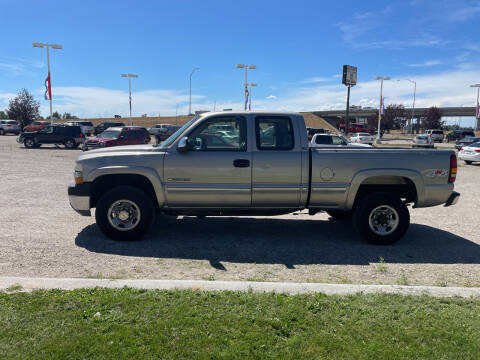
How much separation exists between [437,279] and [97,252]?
4501mm

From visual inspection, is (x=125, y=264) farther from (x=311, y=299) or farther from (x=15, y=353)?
(x=311, y=299)

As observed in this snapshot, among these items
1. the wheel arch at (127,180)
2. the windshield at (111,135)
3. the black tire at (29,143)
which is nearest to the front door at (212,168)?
the wheel arch at (127,180)

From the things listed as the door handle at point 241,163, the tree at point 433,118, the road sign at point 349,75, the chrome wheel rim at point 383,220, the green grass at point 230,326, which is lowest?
the green grass at point 230,326

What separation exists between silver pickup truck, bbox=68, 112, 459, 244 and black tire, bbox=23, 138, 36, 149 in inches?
998

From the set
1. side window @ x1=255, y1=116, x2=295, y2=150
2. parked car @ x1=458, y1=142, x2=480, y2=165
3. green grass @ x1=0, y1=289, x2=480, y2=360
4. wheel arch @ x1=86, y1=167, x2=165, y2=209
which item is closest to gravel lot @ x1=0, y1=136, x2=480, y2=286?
wheel arch @ x1=86, y1=167, x2=165, y2=209

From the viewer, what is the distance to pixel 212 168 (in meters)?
5.70

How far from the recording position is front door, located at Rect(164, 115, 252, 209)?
570 centimetres

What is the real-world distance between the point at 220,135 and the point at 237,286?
2536 mm

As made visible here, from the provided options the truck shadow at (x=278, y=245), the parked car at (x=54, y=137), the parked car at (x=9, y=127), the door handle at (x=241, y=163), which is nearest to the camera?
the truck shadow at (x=278, y=245)

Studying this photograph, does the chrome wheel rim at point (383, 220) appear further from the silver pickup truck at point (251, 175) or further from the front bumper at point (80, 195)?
the front bumper at point (80, 195)

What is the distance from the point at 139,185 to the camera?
19.7 ft

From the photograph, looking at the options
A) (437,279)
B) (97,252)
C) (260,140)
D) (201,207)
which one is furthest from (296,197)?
(97,252)

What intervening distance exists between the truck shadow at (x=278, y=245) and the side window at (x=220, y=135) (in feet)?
4.90

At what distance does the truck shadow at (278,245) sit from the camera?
5.38 meters
